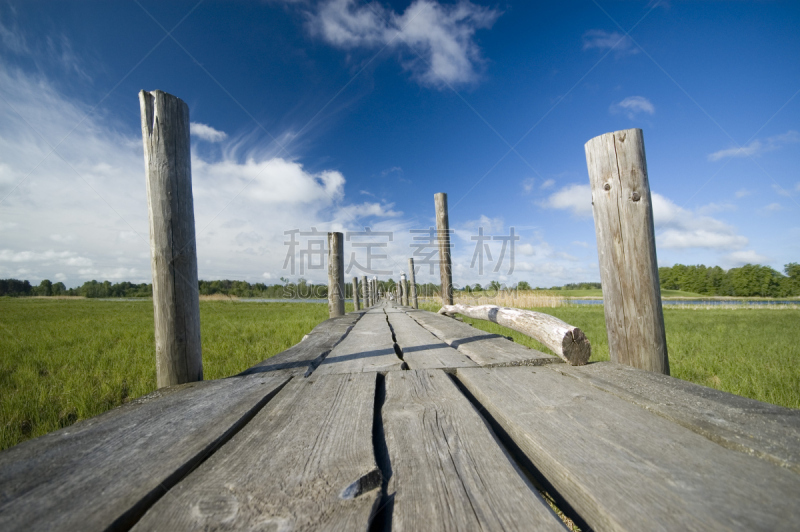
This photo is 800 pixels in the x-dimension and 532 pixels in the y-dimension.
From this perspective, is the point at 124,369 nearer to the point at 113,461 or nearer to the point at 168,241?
the point at 168,241

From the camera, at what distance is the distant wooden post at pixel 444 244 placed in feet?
24.6

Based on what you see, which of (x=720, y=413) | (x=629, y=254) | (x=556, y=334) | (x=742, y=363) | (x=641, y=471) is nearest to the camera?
(x=641, y=471)

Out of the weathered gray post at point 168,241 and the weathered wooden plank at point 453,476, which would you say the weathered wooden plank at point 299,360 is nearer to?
the weathered gray post at point 168,241

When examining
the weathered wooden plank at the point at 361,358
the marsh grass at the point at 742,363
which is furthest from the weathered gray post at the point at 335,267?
the weathered wooden plank at the point at 361,358

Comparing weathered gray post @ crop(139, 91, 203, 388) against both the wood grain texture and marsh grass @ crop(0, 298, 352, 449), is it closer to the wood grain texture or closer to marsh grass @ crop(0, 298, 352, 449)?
marsh grass @ crop(0, 298, 352, 449)

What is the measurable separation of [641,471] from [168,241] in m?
2.47

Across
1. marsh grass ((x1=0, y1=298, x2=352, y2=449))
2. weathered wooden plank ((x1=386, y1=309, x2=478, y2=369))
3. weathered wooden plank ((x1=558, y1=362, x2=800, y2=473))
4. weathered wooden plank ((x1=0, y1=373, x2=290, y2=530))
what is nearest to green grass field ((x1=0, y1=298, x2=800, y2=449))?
marsh grass ((x1=0, y1=298, x2=352, y2=449))

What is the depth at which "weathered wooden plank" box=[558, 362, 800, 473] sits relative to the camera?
93cm

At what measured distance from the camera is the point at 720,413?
116 cm

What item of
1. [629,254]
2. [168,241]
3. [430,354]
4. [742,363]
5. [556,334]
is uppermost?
[168,241]

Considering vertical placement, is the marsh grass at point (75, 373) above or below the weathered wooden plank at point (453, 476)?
below

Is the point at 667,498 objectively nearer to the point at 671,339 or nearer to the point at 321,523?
the point at 321,523

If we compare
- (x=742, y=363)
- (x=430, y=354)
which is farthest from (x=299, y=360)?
(x=742, y=363)

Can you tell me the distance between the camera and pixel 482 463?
35.5 inches
